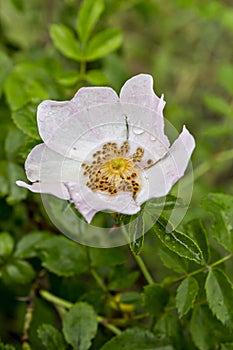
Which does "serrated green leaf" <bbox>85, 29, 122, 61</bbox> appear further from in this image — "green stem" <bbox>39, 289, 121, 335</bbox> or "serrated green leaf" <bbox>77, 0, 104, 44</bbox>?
"green stem" <bbox>39, 289, 121, 335</bbox>

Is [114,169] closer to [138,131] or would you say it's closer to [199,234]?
[138,131]

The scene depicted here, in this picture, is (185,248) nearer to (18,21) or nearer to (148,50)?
(18,21)

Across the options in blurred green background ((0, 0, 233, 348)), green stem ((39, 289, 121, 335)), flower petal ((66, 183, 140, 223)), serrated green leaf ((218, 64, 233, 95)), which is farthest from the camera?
serrated green leaf ((218, 64, 233, 95))

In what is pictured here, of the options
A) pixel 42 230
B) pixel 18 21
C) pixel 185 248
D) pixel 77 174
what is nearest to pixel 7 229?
pixel 42 230

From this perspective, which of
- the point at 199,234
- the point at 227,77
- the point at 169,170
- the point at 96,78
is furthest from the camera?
the point at 227,77

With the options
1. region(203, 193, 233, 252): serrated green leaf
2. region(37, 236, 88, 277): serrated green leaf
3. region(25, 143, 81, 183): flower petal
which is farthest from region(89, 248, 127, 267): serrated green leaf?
region(25, 143, 81, 183): flower petal

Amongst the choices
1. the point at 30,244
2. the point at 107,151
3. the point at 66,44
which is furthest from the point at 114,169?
the point at 66,44

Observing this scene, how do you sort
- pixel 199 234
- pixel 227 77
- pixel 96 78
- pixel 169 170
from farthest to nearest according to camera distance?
pixel 227 77, pixel 96 78, pixel 199 234, pixel 169 170
